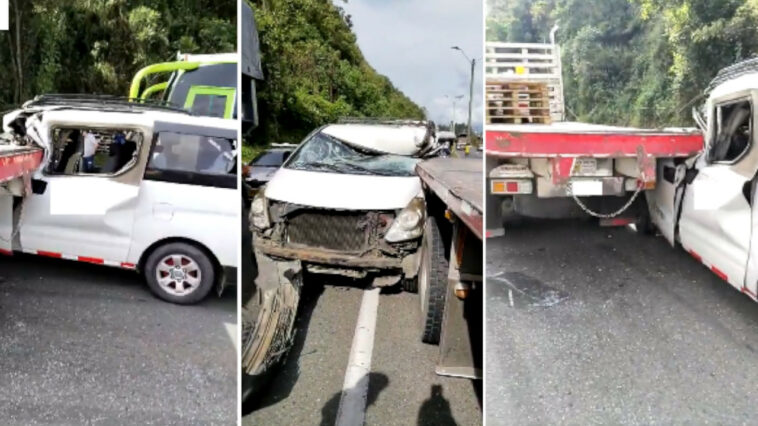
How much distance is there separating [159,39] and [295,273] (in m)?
0.70

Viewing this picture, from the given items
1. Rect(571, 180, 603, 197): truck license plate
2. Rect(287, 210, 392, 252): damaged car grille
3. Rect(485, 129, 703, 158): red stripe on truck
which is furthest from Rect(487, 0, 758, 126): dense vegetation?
Rect(287, 210, 392, 252): damaged car grille

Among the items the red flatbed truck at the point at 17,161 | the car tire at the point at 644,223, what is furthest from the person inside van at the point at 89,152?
the car tire at the point at 644,223

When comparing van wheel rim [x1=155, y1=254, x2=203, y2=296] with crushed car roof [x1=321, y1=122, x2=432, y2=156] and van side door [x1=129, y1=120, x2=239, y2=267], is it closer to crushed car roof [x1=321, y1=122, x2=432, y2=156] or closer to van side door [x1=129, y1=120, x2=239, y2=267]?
van side door [x1=129, y1=120, x2=239, y2=267]

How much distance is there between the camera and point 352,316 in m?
1.57

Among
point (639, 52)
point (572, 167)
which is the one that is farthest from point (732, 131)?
point (572, 167)

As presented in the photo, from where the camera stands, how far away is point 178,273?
1.56 m

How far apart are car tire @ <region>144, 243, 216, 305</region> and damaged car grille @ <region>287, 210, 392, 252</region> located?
0.80 ft

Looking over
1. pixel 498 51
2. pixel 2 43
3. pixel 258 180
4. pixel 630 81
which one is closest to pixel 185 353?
pixel 258 180

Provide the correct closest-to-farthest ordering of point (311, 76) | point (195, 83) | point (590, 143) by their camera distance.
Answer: point (311, 76) → point (590, 143) → point (195, 83)

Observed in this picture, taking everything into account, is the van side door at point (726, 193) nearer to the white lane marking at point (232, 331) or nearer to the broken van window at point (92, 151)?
the white lane marking at point (232, 331)

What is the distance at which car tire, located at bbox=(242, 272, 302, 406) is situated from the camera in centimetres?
147

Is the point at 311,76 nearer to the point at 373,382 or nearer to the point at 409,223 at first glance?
the point at 409,223

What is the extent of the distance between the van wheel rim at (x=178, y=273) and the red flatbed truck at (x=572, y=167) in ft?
2.44

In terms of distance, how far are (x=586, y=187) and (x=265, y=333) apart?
33.8 inches
